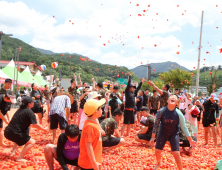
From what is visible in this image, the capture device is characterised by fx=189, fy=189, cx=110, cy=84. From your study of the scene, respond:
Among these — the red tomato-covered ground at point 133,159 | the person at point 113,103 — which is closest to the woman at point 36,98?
the red tomato-covered ground at point 133,159

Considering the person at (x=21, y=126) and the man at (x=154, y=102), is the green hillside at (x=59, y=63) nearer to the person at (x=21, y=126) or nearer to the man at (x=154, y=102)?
the man at (x=154, y=102)

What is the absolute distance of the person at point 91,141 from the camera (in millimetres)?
2713

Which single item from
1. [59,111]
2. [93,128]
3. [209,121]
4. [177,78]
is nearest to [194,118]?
[209,121]

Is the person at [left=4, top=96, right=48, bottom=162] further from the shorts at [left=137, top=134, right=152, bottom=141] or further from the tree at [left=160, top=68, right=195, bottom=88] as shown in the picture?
the tree at [left=160, top=68, right=195, bottom=88]

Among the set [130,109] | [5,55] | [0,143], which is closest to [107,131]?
[130,109]

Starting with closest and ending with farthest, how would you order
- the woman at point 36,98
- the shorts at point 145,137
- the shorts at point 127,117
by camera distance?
1. the shorts at point 145,137
2. the shorts at point 127,117
3. the woman at point 36,98

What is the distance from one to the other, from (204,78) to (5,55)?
308ft

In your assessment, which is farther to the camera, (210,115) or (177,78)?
(177,78)

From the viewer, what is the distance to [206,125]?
7.40 metres

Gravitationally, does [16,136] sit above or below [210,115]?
below

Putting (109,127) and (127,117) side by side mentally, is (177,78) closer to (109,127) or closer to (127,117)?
(127,117)

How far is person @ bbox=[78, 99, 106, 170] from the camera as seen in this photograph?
271 cm

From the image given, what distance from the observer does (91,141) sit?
107 inches

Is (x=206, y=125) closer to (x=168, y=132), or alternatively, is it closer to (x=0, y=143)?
(x=168, y=132)
